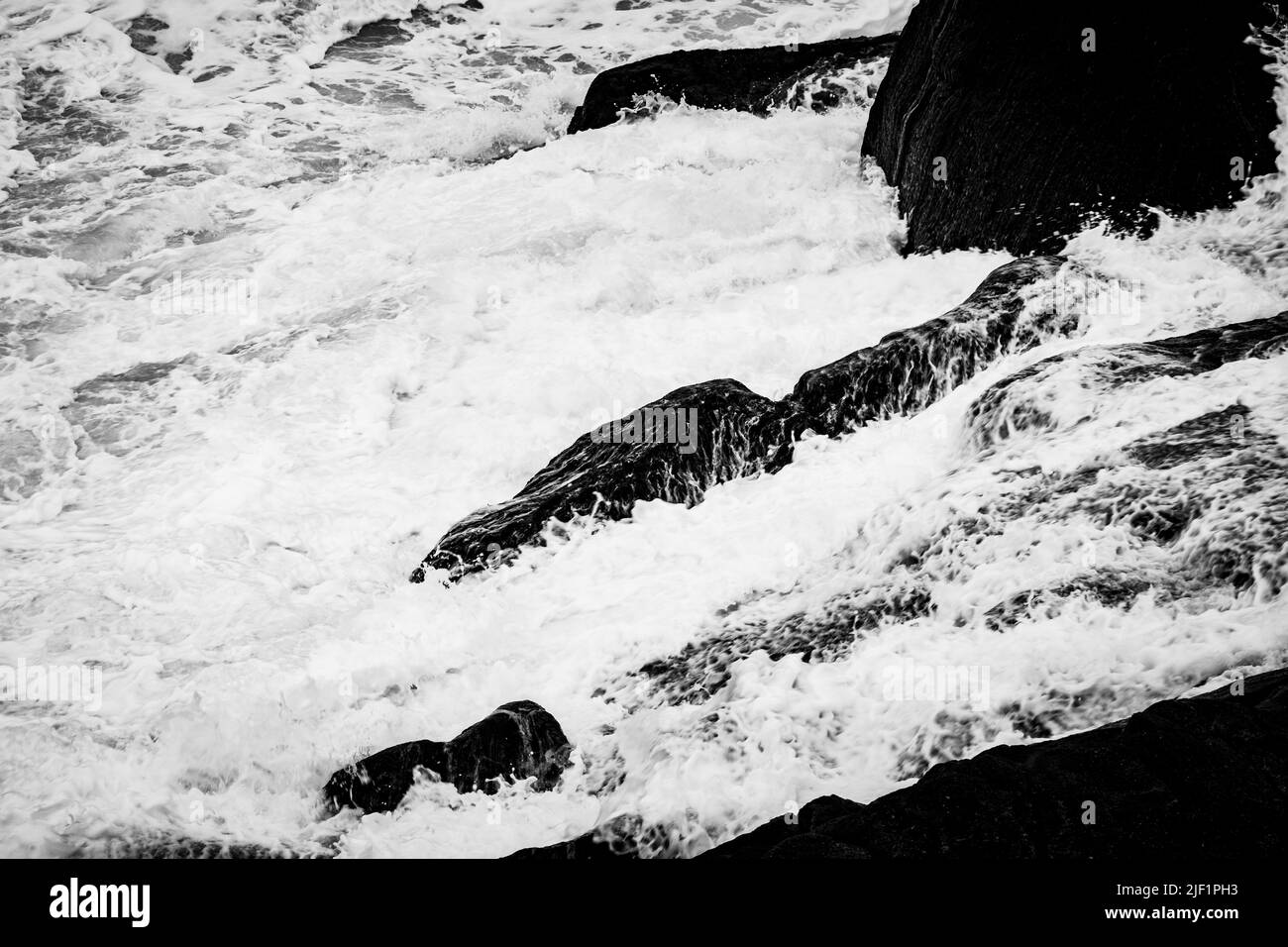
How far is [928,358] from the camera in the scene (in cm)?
775

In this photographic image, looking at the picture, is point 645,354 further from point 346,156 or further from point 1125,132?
point 346,156

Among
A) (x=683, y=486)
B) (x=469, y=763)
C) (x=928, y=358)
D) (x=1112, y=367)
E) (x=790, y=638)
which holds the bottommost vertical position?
(x=469, y=763)

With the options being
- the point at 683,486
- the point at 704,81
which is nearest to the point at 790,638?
the point at 683,486

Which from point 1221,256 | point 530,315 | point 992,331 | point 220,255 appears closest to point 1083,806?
point 992,331

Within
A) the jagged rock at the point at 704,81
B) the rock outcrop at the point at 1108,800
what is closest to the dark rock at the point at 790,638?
the rock outcrop at the point at 1108,800

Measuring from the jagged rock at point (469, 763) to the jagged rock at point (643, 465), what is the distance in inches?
71.0

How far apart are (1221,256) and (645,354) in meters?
4.45

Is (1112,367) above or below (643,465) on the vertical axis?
above

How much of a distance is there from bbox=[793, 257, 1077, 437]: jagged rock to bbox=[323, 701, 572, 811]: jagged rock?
3262mm

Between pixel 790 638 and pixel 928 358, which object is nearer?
pixel 790 638

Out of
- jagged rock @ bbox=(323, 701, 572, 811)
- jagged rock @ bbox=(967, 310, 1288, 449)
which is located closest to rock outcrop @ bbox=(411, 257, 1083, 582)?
jagged rock @ bbox=(967, 310, 1288, 449)

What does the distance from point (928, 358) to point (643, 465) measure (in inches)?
87.5

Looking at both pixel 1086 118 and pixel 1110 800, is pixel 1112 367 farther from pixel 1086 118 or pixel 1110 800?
pixel 1110 800

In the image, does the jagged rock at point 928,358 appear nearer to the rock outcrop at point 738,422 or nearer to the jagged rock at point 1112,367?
the rock outcrop at point 738,422
